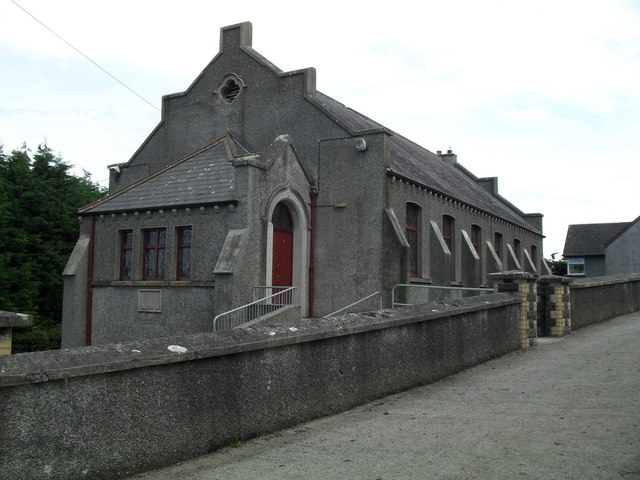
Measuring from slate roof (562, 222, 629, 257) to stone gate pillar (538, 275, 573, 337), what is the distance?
34.7 m

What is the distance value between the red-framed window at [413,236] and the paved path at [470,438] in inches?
432

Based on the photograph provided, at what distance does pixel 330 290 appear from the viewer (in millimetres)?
18531

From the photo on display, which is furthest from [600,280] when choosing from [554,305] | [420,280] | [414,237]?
[414,237]

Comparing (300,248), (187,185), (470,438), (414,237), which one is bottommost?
(470,438)

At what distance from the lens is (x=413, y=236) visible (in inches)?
828

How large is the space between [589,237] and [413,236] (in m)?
34.2

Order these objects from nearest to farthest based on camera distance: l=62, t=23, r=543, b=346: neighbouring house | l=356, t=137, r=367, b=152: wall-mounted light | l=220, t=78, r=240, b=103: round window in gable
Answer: l=62, t=23, r=543, b=346: neighbouring house
l=356, t=137, r=367, b=152: wall-mounted light
l=220, t=78, r=240, b=103: round window in gable

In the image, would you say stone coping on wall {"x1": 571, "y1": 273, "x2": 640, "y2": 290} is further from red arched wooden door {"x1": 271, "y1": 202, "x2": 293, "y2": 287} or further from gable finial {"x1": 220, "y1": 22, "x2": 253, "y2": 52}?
gable finial {"x1": 220, "y1": 22, "x2": 253, "y2": 52}

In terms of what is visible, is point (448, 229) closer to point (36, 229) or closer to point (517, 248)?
point (517, 248)

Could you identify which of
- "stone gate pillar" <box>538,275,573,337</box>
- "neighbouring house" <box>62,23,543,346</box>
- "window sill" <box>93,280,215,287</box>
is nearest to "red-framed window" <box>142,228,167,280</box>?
"neighbouring house" <box>62,23,543,346</box>

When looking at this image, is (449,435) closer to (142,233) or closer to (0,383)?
(0,383)

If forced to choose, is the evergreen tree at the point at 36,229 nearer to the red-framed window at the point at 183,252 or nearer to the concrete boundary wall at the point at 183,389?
the red-framed window at the point at 183,252

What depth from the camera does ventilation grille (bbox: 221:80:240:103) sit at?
67.3 ft

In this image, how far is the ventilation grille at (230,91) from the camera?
2050 centimetres
